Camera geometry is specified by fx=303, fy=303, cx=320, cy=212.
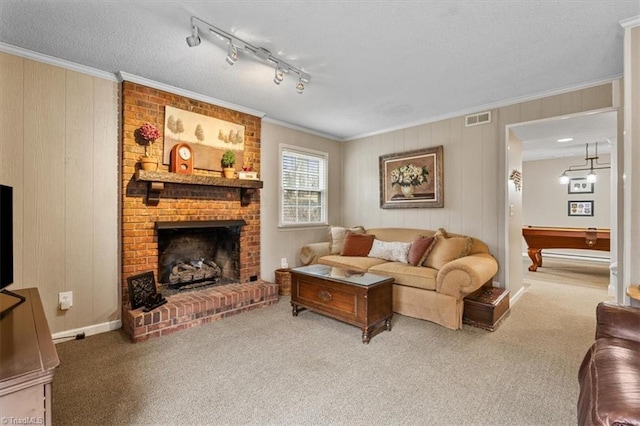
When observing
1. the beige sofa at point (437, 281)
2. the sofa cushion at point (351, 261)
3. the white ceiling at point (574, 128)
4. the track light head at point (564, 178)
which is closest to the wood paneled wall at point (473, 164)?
the white ceiling at point (574, 128)

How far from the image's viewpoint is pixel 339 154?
5.53 meters

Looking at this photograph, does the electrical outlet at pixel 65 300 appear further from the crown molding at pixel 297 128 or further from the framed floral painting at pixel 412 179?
the framed floral painting at pixel 412 179

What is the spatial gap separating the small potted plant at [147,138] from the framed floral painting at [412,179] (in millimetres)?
3256

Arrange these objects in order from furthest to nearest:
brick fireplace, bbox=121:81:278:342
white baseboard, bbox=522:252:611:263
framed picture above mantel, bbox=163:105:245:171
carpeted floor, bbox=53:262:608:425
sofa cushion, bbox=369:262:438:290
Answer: white baseboard, bbox=522:252:611:263
framed picture above mantel, bbox=163:105:245:171
sofa cushion, bbox=369:262:438:290
brick fireplace, bbox=121:81:278:342
carpeted floor, bbox=53:262:608:425

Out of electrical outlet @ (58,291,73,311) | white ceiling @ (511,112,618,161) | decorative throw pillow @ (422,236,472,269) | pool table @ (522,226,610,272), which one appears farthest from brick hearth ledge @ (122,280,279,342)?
pool table @ (522,226,610,272)

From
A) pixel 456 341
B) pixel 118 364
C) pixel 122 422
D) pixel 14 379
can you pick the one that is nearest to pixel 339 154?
pixel 456 341

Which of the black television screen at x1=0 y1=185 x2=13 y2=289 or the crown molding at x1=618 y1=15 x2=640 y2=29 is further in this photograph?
the crown molding at x1=618 y1=15 x2=640 y2=29

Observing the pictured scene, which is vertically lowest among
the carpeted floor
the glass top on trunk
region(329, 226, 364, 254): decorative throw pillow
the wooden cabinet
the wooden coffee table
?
the carpeted floor

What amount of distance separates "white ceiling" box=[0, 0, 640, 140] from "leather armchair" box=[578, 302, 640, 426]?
196 cm

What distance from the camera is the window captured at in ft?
15.3

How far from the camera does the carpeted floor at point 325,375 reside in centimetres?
175

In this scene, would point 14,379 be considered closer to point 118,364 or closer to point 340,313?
point 118,364

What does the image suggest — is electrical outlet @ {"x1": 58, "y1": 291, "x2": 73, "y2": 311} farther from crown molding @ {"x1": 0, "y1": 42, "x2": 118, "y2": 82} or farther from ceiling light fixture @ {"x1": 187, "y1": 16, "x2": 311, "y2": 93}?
ceiling light fixture @ {"x1": 187, "y1": 16, "x2": 311, "y2": 93}

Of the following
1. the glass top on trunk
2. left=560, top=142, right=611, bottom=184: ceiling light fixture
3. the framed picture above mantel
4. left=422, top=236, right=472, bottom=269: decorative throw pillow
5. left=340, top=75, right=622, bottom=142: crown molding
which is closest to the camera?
the glass top on trunk
